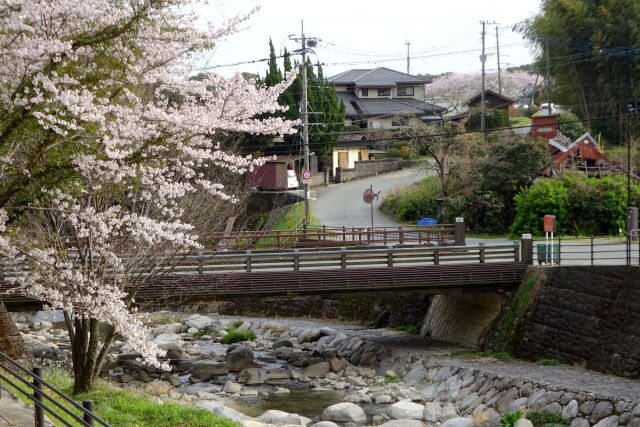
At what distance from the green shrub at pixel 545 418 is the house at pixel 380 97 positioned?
41889 mm

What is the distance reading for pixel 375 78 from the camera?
61969 mm

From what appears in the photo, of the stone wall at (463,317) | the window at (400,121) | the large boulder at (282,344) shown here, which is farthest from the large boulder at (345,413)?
the window at (400,121)

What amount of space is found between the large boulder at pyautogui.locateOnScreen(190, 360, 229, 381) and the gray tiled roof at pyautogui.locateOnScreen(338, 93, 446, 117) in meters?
37.7

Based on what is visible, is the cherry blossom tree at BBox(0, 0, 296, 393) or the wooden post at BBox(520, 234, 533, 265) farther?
the wooden post at BBox(520, 234, 533, 265)

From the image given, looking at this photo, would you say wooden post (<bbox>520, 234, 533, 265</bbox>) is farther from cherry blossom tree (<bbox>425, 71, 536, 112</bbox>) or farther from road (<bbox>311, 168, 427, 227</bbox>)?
cherry blossom tree (<bbox>425, 71, 536, 112</bbox>)

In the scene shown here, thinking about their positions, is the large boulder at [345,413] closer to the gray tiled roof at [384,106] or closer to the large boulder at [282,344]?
the large boulder at [282,344]

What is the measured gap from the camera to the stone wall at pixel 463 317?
75.6ft

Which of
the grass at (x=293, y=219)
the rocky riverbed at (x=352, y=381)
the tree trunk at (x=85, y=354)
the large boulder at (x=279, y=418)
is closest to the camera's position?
the tree trunk at (x=85, y=354)

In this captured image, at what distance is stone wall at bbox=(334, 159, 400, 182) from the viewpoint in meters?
50.0

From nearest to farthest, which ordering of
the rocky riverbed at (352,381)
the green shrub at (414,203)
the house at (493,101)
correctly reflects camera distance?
the rocky riverbed at (352,381) → the green shrub at (414,203) → the house at (493,101)

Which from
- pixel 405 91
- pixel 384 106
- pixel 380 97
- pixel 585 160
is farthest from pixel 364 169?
pixel 585 160

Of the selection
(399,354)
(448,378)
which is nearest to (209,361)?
(399,354)

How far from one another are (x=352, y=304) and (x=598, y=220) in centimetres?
940

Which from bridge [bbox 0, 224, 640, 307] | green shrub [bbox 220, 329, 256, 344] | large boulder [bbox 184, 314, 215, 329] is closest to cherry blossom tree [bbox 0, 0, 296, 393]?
bridge [bbox 0, 224, 640, 307]
